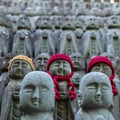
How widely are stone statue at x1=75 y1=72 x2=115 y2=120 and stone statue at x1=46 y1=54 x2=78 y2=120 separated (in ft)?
2.03

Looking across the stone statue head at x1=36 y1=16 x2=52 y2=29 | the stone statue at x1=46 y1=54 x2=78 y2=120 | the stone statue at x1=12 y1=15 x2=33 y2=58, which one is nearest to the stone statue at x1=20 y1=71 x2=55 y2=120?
the stone statue at x1=46 y1=54 x2=78 y2=120

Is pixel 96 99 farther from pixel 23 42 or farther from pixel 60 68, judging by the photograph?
pixel 23 42

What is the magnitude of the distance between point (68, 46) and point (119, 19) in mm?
1564

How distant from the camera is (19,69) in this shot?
14.4ft

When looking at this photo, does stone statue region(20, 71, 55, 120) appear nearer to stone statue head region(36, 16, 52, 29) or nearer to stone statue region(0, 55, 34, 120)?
stone statue region(0, 55, 34, 120)

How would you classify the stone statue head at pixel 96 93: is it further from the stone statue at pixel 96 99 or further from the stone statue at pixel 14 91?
the stone statue at pixel 14 91

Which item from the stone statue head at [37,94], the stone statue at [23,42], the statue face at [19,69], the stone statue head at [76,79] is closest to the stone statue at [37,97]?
the stone statue head at [37,94]

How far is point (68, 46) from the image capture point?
7344 millimetres

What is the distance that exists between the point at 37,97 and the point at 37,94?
3 centimetres

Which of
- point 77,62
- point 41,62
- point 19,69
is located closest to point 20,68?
point 19,69

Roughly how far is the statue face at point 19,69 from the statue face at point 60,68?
27 cm

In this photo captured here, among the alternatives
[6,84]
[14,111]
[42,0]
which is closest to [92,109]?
[14,111]

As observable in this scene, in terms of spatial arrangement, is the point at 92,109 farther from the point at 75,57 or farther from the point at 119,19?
the point at 119,19

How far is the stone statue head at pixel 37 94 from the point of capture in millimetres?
3424
